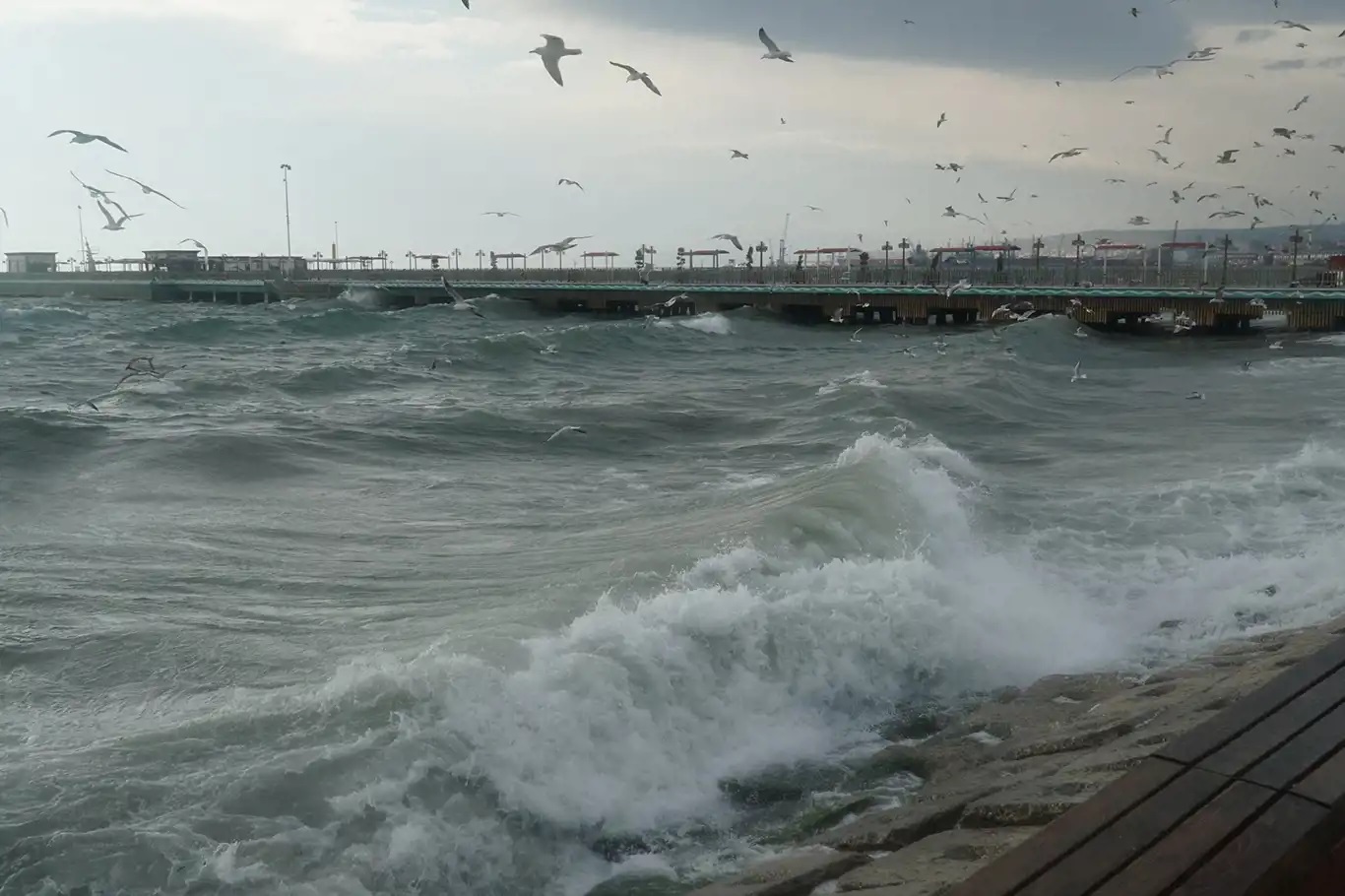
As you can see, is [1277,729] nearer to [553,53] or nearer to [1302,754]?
[1302,754]

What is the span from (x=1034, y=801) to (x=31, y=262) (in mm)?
102762

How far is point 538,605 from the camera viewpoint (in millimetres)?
7820

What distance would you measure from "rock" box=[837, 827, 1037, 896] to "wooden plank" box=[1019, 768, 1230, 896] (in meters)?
1.16

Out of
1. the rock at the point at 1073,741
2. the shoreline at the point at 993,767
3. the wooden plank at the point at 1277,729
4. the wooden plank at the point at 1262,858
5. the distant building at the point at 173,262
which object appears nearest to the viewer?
the wooden plank at the point at 1262,858

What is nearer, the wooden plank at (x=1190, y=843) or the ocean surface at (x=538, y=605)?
the wooden plank at (x=1190, y=843)

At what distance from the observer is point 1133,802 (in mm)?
2846

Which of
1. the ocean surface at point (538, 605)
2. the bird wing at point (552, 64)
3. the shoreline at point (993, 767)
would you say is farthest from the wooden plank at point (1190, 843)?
the bird wing at point (552, 64)

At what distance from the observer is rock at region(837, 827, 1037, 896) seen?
4008 mm

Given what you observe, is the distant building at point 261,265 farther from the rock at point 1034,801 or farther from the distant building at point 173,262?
the rock at point 1034,801

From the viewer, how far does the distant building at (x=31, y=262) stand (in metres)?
89.8

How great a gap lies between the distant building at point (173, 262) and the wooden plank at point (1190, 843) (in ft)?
308

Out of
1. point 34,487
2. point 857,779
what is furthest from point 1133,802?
point 34,487

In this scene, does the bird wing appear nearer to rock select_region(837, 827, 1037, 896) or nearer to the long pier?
rock select_region(837, 827, 1037, 896)

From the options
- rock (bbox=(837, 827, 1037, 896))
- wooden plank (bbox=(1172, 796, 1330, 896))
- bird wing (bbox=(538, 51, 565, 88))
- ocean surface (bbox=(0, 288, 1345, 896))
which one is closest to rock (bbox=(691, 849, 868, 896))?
rock (bbox=(837, 827, 1037, 896))
